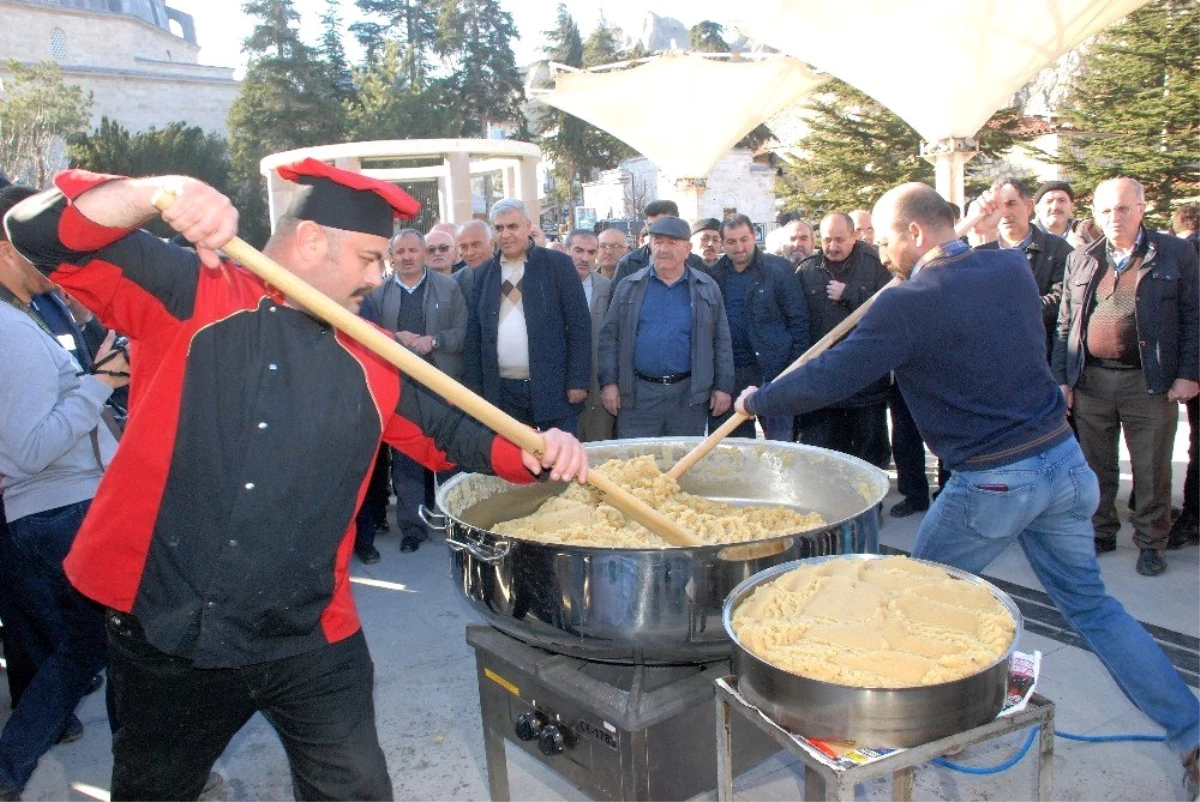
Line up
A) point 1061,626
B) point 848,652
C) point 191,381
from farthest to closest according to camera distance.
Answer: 1. point 1061,626
2. point 191,381
3. point 848,652

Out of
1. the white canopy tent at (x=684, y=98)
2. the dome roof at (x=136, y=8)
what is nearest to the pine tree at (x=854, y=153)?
the white canopy tent at (x=684, y=98)

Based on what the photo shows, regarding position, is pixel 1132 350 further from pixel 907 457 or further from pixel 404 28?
pixel 404 28

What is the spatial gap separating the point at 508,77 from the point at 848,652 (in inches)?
2008

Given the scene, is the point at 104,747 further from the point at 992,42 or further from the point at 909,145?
the point at 909,145

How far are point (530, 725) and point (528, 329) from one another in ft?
10.6

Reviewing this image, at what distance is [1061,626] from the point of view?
13.2ft

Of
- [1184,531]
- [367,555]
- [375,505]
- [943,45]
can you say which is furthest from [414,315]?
[943,45]

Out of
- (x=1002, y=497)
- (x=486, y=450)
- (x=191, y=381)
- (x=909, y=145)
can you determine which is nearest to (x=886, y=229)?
(x=1002, y=497)

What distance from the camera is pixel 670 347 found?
17.2ft

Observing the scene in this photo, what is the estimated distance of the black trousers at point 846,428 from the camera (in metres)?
5.88

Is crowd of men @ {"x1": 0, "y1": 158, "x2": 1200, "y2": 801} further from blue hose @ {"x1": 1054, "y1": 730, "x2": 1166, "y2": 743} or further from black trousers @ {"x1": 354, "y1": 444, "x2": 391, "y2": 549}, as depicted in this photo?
blue hose @ {"x1": 1054, "y1": 730, "x2": 1166, "y2": 743}

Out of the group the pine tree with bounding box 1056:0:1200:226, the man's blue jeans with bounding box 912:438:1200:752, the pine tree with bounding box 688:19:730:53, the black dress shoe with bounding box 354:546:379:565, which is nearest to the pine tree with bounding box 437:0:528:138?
the pine tree with bounding box 688:19:730:53

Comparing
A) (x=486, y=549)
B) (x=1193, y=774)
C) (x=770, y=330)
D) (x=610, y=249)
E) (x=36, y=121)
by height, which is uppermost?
(x=36, y=121)

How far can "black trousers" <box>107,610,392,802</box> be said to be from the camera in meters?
1.94
